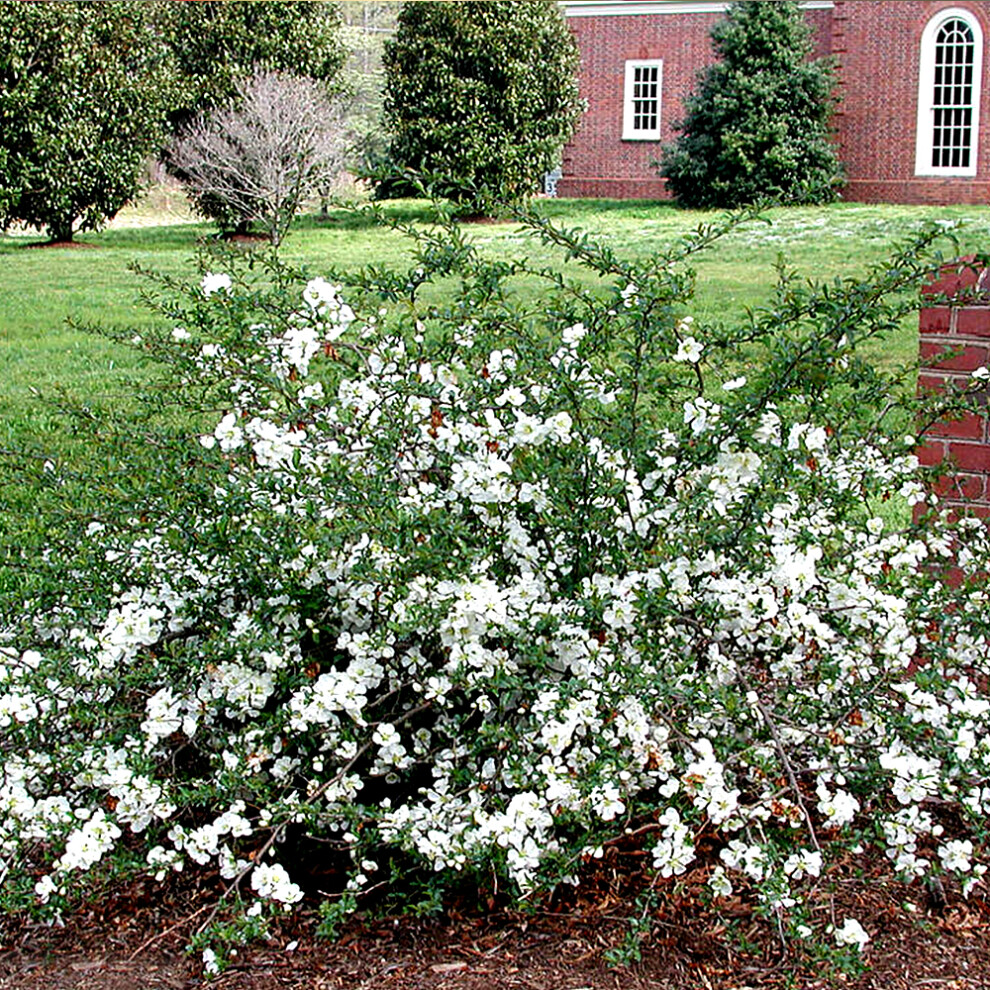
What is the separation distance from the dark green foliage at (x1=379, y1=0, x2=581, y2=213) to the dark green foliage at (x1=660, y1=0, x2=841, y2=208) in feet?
7.72

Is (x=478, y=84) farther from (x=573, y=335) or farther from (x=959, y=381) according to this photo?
(x=573, y=335)

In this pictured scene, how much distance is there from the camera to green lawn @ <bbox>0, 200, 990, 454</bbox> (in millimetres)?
8906

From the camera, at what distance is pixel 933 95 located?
24297 millimetres

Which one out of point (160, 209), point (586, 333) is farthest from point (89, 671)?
point (160, 209)

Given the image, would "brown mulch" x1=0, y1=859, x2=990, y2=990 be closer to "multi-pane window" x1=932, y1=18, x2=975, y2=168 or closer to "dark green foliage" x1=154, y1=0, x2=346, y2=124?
"dark green foliage" x1=154, y1=0, x2=346, y2=124

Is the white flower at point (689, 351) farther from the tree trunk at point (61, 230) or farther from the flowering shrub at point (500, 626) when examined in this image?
the tree trunk at point (61, 230)

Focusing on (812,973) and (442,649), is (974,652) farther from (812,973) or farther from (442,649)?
(442,649)

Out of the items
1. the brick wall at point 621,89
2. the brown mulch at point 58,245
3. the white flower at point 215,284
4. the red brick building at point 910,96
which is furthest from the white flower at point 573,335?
the brick wall at point 621,89

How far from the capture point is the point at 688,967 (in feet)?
8.44

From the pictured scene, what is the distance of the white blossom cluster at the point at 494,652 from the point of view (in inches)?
102

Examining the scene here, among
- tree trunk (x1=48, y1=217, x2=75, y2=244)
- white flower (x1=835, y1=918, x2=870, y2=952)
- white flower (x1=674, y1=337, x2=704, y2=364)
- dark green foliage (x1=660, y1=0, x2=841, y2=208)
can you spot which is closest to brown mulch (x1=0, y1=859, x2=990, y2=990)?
white flower (x1=835, y1=918, x2=870, y2=952)

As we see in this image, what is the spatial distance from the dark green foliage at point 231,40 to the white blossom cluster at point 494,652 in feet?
56.4

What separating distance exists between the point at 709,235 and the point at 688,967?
1.46 metres

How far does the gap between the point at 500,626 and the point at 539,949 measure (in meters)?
0.62
